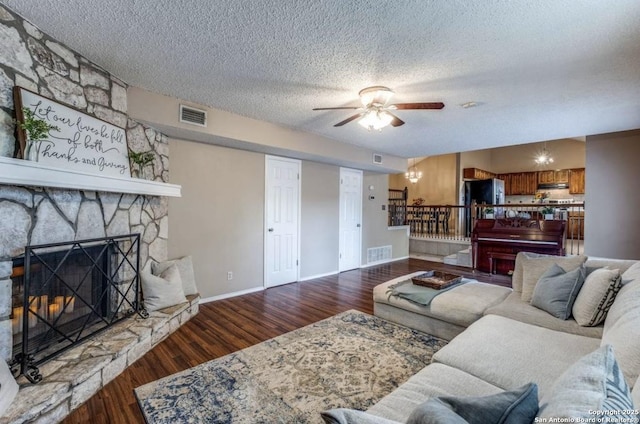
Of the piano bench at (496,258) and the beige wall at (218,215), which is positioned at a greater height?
the beige wall at (218,215)

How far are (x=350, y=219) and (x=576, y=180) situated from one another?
781cm

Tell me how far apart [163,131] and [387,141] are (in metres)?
3.45

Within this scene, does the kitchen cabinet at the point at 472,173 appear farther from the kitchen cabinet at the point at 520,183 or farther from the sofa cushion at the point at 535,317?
the sofa cushion at the point at 535,317

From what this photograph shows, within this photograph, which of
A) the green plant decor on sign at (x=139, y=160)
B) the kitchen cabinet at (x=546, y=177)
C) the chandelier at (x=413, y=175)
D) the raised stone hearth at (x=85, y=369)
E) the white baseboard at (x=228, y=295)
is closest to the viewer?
the raised stone hearth at (x=85, y=369)

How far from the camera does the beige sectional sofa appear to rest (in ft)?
4.32

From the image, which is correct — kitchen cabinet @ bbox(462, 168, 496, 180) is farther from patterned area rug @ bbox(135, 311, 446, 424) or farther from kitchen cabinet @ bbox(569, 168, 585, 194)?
patterned area rug @ bbox(135, 311, 446, 424)

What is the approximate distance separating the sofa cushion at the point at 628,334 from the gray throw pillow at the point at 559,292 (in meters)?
0.42

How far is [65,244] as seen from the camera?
2.25 metres

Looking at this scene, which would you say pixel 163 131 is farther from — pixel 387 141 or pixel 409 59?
pixel 387 141

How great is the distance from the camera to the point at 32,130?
1949 millimetres

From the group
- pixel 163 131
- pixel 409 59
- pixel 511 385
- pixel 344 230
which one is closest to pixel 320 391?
pixel 511 385

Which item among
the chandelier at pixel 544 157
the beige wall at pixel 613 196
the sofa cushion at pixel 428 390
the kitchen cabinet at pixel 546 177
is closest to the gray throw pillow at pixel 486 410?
the sofa cushion at pixel 428 390

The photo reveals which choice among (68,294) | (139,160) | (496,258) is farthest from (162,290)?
(496,258)

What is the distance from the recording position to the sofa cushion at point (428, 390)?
130 cm
